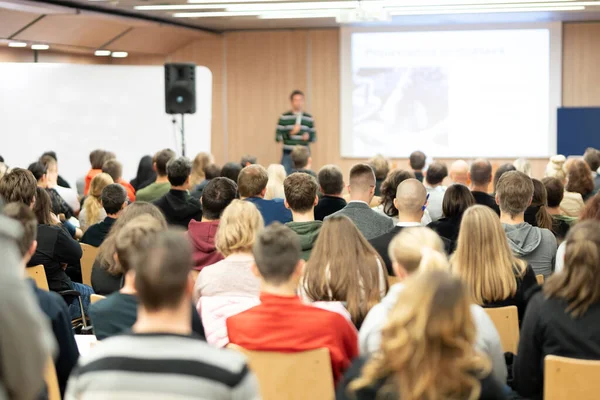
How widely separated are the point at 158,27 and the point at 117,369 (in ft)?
33.8

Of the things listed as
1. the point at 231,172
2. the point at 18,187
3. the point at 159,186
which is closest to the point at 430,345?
the point at 18,187

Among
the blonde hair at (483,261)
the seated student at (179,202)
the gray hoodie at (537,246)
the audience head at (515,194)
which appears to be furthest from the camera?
the seated student at (179,202)

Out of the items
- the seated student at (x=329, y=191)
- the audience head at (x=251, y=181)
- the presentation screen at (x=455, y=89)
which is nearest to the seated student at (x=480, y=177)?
the seated student at (x=329, y=191)

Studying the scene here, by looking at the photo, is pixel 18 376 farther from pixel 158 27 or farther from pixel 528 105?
pixel 528 105

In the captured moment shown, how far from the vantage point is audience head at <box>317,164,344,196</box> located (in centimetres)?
587

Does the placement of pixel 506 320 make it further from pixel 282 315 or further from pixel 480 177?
pixel 480 177

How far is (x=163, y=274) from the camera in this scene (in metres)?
1.90

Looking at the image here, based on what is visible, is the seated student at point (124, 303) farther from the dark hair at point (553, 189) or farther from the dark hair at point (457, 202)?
the dark hair at point (553, 189)

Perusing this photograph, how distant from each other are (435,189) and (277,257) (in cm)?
468

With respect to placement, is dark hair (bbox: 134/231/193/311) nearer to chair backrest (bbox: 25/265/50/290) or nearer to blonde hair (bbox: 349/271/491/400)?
blonde hair (bbox: 349/271/491/400)

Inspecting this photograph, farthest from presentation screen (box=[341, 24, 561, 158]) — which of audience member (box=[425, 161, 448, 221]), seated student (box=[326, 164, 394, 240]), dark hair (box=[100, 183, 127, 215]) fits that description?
dark hair (box=[100, 183, 127, 215])

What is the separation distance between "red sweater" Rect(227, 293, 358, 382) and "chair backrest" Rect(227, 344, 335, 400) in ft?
0.10

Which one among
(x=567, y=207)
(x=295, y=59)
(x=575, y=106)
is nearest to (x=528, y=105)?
(x=575, y=106)

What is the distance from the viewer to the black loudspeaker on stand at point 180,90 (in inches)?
424
